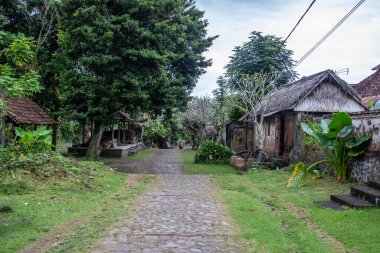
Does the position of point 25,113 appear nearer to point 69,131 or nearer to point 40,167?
point 40,167

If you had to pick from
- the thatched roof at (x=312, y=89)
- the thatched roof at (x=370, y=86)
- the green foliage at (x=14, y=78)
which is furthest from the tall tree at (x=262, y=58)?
the green foliage at (x=14, y=78)

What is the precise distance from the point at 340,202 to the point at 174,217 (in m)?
4.13

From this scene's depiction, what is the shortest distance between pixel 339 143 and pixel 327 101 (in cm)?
688

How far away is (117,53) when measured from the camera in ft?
58.6

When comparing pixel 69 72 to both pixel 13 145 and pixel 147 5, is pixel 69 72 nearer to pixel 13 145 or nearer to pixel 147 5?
pixel 147 5

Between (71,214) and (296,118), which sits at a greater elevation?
(296,118)

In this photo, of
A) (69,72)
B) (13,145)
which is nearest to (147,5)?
(69,72)

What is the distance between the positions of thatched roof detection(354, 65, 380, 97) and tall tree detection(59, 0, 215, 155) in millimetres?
14426

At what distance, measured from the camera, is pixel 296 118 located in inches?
726

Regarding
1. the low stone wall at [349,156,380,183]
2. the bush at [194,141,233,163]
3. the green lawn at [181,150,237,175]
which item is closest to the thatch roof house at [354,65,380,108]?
the bush at [194,141,233,163]

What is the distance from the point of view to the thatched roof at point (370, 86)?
85.7ft

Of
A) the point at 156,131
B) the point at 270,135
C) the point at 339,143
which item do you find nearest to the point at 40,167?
the point at 339,143

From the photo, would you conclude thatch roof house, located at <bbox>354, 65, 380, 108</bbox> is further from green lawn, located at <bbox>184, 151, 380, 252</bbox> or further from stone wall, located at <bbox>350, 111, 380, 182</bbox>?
green lawn, located at <bbox>184, 151, 380, 252</bbox>

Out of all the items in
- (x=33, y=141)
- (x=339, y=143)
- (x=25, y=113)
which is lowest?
(x=33, y=141)
